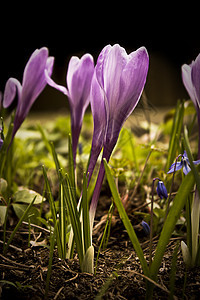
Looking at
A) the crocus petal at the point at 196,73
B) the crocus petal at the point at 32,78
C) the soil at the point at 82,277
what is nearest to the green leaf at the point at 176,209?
the soil at the point at 82,277

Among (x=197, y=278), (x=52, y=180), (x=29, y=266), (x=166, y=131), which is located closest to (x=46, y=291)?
(x=29, y=266)

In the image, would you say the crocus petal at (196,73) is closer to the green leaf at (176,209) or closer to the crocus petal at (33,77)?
the green leaf at (176,209)

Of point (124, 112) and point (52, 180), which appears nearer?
point (124, 112)

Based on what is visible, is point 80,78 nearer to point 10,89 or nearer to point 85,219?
point 10,89

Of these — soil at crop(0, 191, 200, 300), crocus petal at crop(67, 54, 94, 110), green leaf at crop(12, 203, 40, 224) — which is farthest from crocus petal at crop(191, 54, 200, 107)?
green leaf at crop(12, 203, 40, 224)

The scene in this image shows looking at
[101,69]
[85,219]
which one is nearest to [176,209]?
[85,219]

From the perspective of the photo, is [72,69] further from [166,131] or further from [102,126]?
[166,131]
